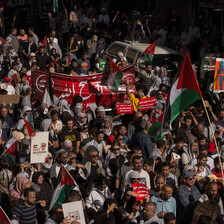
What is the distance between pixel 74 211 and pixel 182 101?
3.31 meters

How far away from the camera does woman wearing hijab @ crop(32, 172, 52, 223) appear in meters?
10.9

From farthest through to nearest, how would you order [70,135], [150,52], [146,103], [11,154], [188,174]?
[150,52]
[146,103]
[70,135]
[11,154]
[188,174]

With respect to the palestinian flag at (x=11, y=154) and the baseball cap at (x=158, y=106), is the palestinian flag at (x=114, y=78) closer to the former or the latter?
the baseball cap at (x=158, y=106)

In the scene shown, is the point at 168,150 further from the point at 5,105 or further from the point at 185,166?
the point at 5,105

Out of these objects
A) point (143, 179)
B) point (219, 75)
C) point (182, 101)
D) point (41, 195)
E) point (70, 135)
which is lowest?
point (41, 195)

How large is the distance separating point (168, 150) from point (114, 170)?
5.32 ft

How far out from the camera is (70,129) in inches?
527

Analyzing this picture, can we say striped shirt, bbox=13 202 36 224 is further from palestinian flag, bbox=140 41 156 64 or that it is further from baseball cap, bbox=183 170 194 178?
palestinian flag, bbox=140 41 156 64

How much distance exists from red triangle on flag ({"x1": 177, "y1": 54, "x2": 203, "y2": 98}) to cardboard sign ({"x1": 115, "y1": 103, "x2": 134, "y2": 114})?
3.53 m

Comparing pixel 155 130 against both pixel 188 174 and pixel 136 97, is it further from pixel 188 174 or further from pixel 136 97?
pixel 188 174

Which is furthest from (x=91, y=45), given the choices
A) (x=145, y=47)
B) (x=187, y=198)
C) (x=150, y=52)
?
(x=187, y=198)

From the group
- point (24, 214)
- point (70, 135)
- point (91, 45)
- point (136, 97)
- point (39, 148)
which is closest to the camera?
point (24, 214)

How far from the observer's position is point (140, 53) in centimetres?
1945

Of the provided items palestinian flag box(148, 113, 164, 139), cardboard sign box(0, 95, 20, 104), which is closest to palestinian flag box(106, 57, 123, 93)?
cardboard sign box(0, 95, 20, 104)
